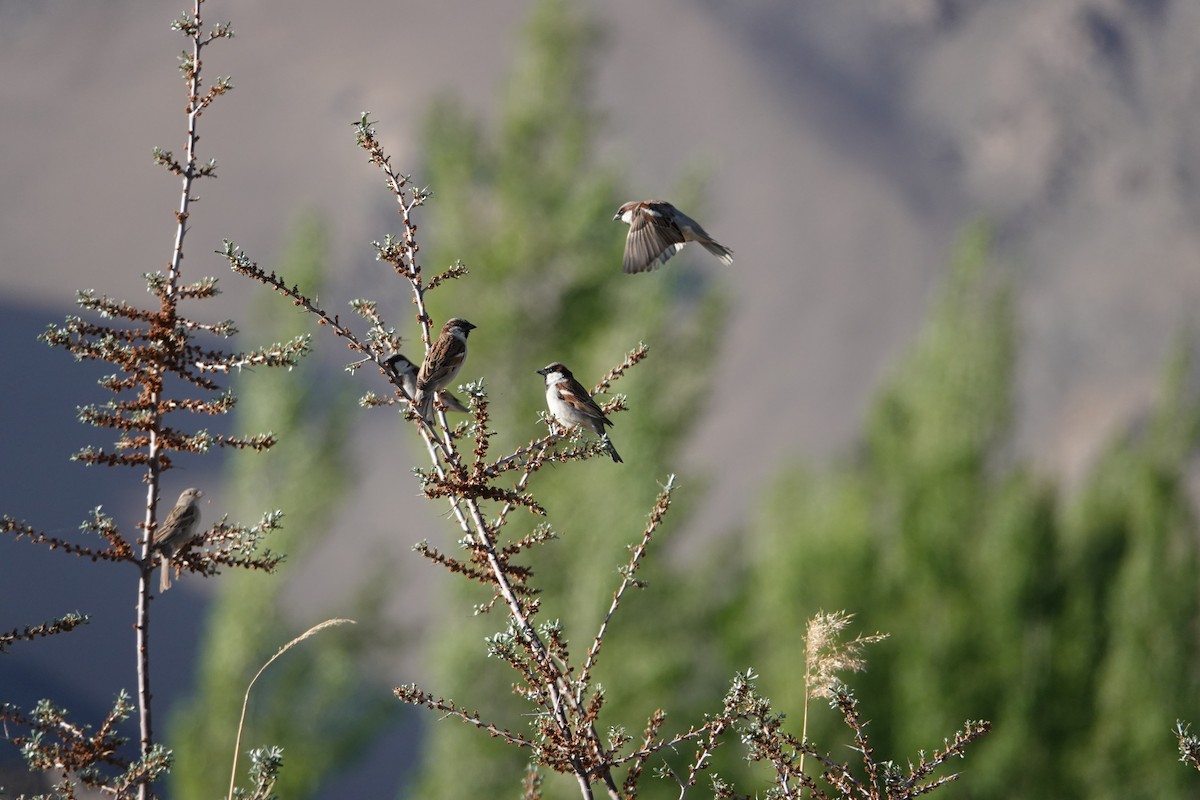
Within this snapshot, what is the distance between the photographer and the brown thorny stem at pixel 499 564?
92.1 inches

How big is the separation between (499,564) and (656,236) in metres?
3.05

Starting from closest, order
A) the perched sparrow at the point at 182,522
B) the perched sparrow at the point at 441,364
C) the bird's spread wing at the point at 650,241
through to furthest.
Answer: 1. the perched sparrow at the point at 441,364
2. the perched sparrow at the point at 182,522
3. the bird's spread wing at the point at 650,241

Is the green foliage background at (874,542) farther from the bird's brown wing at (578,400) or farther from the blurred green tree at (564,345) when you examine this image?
the bird's brown wing at (578,400)

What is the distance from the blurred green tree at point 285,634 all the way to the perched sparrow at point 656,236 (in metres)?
8.68

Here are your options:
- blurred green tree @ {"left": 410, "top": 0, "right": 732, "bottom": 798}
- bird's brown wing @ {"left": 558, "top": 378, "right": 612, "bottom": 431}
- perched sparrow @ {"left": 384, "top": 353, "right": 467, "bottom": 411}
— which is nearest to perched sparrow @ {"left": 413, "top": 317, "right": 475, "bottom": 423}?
perched sparrow @ {"left": 384, "top": 353, "right": 467, "bottom": 411}

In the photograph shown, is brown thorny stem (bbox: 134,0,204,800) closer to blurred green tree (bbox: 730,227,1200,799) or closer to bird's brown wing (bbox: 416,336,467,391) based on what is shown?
bird's brown wing (bbox: 416,336,467,391)

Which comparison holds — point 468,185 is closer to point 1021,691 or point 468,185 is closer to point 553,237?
point 553,237

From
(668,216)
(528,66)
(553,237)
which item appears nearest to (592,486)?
(553,237)

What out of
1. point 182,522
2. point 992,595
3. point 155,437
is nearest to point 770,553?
point 992,595

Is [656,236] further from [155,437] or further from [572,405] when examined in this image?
[155,437]

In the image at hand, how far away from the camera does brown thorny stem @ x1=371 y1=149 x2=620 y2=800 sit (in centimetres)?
234

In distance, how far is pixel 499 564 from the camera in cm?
246

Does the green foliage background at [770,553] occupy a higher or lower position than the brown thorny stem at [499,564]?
higher

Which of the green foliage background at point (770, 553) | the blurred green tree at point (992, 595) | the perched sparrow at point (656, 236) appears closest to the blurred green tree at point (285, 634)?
the green foliage background at point (770, 553)
